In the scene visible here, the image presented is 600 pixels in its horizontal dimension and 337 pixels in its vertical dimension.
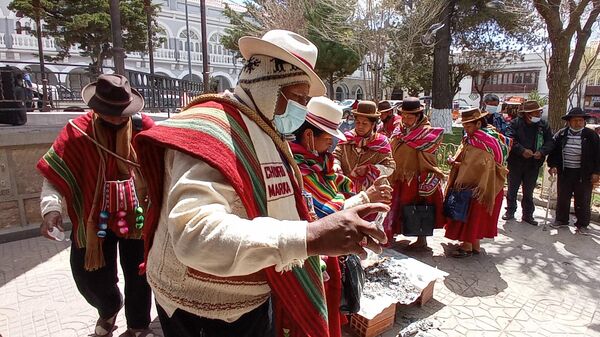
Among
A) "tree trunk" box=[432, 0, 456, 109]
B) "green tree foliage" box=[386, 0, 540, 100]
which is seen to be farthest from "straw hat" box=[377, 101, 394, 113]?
"tree trunk" box=[432, 0, 456, 109]

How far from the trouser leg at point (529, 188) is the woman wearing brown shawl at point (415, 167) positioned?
2.22m

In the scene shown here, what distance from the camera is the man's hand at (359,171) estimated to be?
420cm

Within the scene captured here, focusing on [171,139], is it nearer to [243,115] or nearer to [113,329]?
[243,115]

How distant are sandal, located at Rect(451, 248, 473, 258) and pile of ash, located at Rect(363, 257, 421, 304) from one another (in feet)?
4.33

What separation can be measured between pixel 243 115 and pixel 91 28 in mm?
22018

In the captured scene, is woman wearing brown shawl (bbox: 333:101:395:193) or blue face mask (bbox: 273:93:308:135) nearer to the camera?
blue face mask (bbox: 273:93:308:135)

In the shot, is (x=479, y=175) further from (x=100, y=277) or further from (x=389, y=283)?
(x=100, y=277)

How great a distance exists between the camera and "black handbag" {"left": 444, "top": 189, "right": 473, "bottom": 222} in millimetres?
4578

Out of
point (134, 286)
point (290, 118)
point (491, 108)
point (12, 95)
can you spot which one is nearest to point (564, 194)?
point (491, 108)

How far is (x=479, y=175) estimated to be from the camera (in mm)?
4570

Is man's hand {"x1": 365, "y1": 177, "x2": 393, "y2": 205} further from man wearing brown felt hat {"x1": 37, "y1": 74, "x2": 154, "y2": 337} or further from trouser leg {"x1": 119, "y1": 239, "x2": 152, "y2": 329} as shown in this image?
trouser leg {"x1": 119, "y1": 239, "x2": 152, "y2": 329}

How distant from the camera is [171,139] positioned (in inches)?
43.9

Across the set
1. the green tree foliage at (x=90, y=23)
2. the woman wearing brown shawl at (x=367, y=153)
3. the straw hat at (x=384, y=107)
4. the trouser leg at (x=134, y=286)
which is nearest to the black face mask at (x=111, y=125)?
the trouser leg at (x=134, y=286)

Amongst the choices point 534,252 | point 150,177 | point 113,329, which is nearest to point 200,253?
A: point 150,177
